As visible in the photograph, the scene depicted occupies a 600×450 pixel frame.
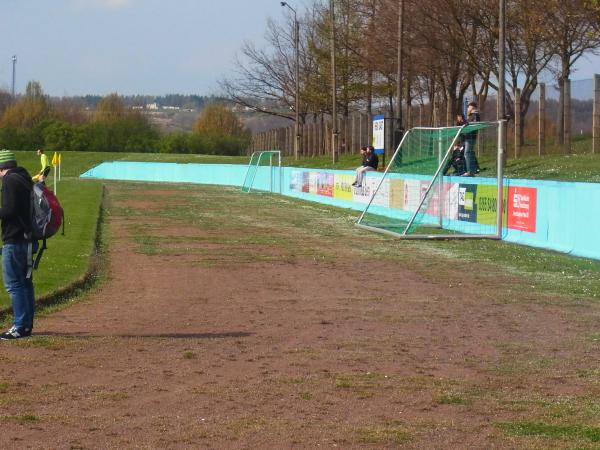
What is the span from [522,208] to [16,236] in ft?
46.8

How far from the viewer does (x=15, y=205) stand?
10.7m

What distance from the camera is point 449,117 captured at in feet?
143

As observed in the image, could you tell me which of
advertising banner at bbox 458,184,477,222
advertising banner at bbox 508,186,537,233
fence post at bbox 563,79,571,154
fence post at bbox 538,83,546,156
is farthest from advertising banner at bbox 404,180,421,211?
fence post at bbox 538,83,546,156

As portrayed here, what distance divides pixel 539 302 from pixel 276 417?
23.9ft

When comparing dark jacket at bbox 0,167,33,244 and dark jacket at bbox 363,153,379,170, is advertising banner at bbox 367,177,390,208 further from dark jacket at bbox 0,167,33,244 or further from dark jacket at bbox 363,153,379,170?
dark jacket at bbox 0,167,33,244

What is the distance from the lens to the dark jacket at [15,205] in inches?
420

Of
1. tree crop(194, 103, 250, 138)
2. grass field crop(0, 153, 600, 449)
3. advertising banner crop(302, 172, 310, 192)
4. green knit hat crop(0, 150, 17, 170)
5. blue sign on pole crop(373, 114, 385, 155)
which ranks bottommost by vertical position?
grass field crop(0, 153, 600, 449)

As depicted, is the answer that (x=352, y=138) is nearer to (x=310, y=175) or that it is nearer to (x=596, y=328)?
(x=310, y=175)

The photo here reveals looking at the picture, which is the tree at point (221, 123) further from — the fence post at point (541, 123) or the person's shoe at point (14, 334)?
the person's shoe at point (14, 334)

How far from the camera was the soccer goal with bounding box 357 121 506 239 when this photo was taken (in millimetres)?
24469

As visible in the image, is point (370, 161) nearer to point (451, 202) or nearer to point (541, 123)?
point (541, 123)

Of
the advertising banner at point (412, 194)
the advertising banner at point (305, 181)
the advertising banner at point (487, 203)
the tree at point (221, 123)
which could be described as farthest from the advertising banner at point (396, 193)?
the tree at point (221, 123)

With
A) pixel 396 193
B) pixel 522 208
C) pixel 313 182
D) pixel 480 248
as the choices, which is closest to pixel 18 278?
pixel 480 248

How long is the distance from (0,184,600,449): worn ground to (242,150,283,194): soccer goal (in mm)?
35878
